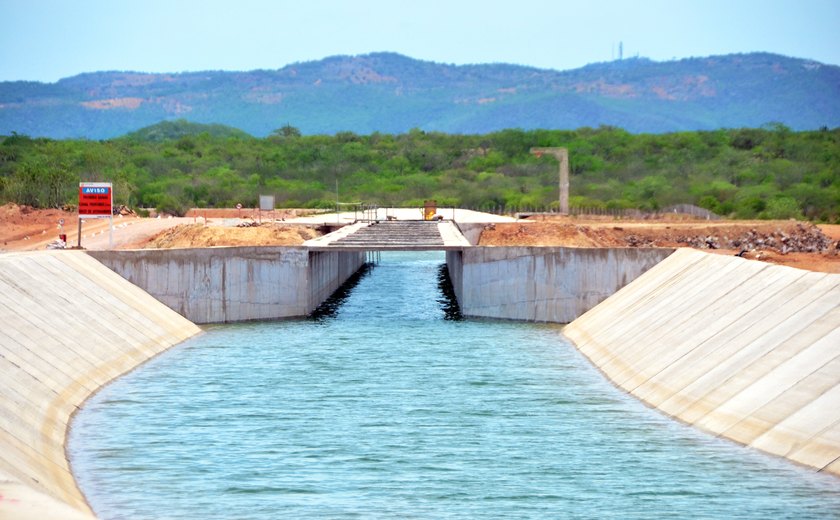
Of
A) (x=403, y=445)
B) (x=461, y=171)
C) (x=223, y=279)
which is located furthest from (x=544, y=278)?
(x=461, y=171)

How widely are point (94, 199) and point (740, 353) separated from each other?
96.4ft

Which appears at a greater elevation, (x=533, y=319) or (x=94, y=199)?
(x=94, y=199)

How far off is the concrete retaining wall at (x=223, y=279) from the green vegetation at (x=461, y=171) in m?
45.2

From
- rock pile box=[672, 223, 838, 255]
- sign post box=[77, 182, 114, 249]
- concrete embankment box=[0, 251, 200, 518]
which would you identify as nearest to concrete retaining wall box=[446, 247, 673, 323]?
concrete embankment box=[0, 251, 200, 518]

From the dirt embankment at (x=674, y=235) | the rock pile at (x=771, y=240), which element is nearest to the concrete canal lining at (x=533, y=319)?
the dirt embankment at (x=674, y=235)

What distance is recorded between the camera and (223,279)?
51344 millimetres

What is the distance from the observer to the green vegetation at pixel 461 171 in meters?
110

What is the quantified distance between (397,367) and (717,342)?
32.6 ft

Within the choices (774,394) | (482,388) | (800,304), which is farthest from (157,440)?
(800,304)

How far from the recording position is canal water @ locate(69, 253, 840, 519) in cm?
2338

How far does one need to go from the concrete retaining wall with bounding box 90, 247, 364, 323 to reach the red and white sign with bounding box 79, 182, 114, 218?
253 centimetres

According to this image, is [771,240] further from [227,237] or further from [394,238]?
[227,237]

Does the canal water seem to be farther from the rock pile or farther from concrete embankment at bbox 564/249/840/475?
the rock pile

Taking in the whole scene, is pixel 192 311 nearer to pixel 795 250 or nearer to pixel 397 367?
pixel 397 367
